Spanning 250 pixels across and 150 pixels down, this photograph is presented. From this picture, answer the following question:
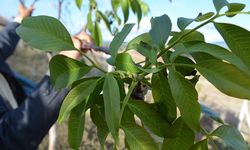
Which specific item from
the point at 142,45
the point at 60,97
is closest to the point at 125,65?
the point at 142,45

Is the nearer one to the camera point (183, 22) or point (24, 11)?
point (183, 22)

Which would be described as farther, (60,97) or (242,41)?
(60,97)

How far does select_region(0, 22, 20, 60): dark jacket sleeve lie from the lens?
1.86 m

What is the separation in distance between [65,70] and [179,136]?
13 centimetres

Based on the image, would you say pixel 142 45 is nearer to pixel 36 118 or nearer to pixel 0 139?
pixel 36 118

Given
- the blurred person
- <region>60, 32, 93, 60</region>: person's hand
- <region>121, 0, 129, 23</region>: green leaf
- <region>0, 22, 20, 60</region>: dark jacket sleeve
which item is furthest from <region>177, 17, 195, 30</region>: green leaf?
<region>0, 22, 20, 60</region>: dark jacket sleeve

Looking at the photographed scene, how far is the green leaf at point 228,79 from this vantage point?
1.05ft

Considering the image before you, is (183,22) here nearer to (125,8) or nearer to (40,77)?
(125,8)

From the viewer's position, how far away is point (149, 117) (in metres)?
0.39

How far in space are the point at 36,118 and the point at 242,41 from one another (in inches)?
38.8

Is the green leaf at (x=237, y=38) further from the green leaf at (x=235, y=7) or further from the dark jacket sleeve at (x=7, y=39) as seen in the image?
the dark jacket sleeve at (x=7, y=39)

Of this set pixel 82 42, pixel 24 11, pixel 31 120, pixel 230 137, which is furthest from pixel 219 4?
pixel 24 11

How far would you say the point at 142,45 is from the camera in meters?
0.39

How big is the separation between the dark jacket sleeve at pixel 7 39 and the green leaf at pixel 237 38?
1.63 meters
